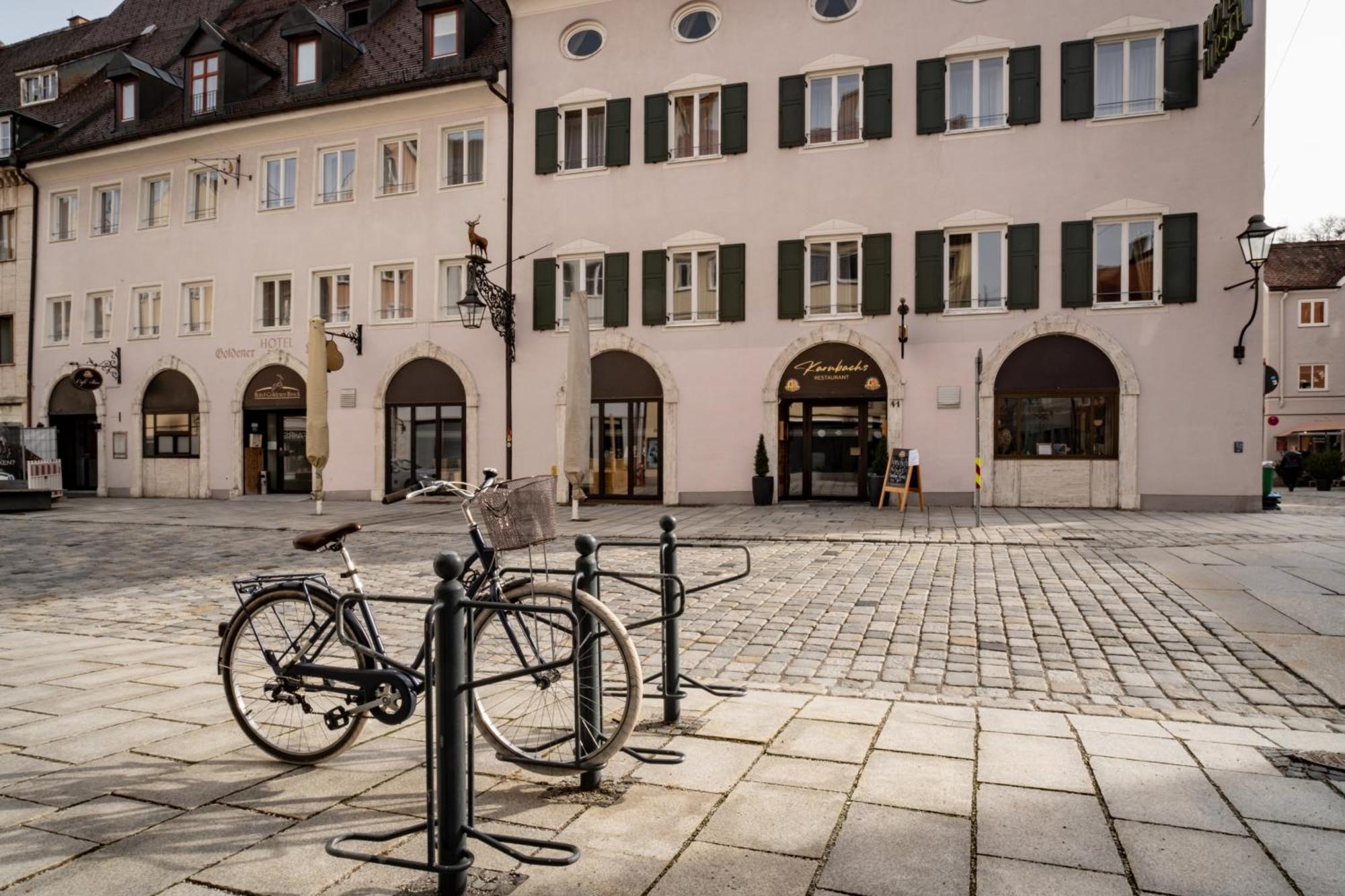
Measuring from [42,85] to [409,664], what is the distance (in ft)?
121

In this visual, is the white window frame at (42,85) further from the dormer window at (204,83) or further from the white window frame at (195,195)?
the white window frame at (195,195)

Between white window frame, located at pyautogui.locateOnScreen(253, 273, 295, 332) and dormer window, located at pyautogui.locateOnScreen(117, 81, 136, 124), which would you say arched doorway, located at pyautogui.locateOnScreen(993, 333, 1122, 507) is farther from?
dormer window, located at pyautogui.locateOnScreen(117, 81, 136, 124)

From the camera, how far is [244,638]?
Answer: 3893 mm

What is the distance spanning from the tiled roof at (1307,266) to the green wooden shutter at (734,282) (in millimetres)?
37192

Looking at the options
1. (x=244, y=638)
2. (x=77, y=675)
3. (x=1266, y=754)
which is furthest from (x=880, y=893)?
(x=77, y=675)

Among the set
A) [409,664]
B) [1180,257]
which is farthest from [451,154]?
[409,664]

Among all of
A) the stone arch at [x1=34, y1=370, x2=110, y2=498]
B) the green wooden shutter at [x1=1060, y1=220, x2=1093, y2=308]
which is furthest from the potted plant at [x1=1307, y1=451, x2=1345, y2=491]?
the stone arch at [x1=34, y1=370, x2=110, y2=498]

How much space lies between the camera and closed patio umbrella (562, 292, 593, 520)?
14.8m

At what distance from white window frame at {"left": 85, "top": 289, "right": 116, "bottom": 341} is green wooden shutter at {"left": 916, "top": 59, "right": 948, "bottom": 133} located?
889 inches

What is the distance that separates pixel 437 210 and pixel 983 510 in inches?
574

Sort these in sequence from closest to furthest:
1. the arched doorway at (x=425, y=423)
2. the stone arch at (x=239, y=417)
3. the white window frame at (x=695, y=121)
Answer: the white window frame at (x=695, y=121) < the arched doorway at (x=425, y=423) < the stone arch at (x=239, y=417)

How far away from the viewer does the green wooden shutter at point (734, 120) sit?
20031 millimetres

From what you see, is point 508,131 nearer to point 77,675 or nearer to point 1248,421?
point 1248,421

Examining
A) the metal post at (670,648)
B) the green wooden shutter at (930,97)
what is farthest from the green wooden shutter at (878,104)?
the metal post at (670,648)
